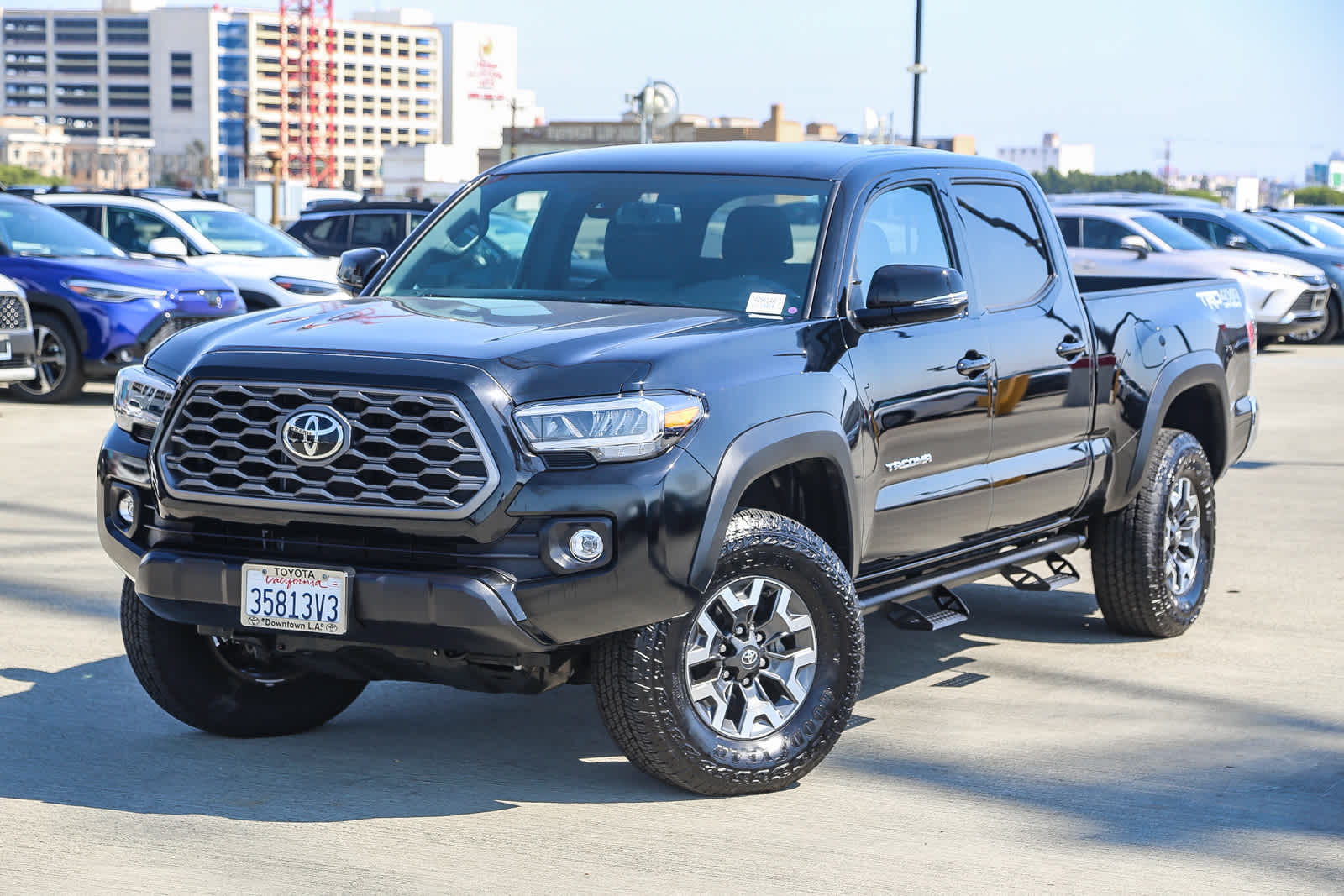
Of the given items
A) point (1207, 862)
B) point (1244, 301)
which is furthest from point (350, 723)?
point (1244, 301)

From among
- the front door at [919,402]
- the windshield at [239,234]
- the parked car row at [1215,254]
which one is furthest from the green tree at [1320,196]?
the front door at [919,402]

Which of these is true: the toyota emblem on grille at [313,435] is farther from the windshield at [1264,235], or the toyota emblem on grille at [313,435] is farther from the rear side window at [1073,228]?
the windshield at [1264,235]

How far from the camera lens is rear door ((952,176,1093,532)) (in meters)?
6.02

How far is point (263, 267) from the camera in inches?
672

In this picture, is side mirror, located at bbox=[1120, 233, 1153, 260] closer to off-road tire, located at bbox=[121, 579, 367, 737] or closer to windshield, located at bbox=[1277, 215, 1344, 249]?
windshield, located at bbox=[1277, 215, 1344, 249]

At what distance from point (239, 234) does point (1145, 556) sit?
42.8 ft

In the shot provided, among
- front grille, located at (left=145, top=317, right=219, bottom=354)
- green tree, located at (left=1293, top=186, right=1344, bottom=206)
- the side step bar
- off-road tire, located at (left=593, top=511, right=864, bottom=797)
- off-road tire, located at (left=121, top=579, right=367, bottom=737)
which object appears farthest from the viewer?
green tree, located at (left=1293, top=186, right=1344, bottom=206)

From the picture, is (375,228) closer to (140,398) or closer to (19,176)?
(140,398)

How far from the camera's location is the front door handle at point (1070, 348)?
6.33m

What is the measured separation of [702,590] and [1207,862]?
4.63 feet

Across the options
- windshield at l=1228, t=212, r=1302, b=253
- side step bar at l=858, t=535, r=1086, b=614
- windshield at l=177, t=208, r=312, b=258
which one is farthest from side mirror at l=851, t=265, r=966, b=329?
windshield at l=1228, t=212, r=1302, b=253

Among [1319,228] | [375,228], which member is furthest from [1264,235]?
[375,228]

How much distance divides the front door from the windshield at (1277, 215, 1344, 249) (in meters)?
20.8

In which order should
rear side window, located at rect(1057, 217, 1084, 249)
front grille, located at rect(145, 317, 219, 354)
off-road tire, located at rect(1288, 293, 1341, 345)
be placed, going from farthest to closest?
off-road tire, located at rect(1288, 293, 1341, 345), rear side window, located at rect(1057, 217, 1084, 249), front grille, located at rect(145, 317, 219, 354)
